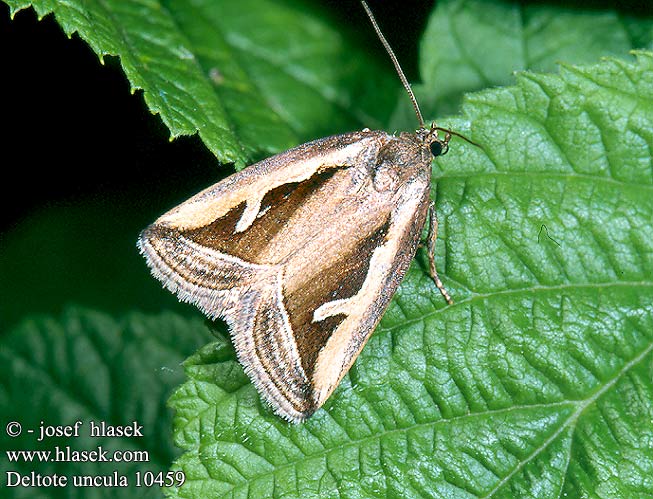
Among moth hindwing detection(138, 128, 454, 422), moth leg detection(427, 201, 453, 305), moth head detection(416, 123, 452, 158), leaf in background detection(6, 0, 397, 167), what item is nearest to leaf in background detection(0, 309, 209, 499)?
moth hindwing detection(138, 128, 454, 422)

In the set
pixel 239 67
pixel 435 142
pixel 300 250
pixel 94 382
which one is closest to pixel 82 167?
pixel 239 67

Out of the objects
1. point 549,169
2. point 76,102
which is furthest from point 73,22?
point 549,169

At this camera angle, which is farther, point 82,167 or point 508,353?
point 82,167

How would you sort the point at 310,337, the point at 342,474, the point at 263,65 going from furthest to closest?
the point at 263,65
the point at 310,337
the point at 342,474

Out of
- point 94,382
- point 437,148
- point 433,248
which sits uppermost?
point 437,148

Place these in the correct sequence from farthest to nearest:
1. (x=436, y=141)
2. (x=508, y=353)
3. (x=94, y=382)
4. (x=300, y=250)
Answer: (x=94, y=382) → (x=436, y=141) → (x=300, y=250) → (x=508, y=353)

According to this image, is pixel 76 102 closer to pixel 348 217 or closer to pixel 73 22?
pixel 73 22

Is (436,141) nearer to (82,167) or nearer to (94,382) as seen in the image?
(82,167)
